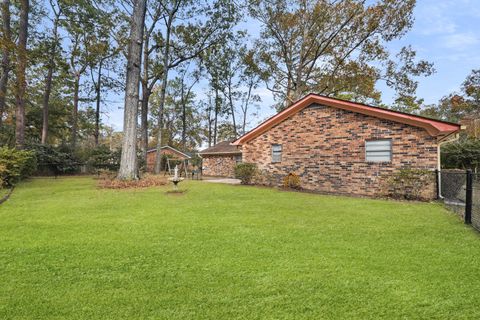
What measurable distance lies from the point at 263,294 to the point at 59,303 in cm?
195

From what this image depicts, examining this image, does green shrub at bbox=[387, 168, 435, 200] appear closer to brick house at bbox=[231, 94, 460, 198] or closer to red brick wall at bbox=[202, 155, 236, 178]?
brick house at bbox=[231, 94, 460, 198]

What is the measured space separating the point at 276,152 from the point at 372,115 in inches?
192

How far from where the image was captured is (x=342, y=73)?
900 inches

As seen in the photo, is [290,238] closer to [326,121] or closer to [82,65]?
[326,121]

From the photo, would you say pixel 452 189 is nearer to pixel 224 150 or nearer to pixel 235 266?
pixel 235 266

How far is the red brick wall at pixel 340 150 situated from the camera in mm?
10023

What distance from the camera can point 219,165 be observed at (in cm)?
2466

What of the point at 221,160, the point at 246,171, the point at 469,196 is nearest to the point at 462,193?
the point at 469,196

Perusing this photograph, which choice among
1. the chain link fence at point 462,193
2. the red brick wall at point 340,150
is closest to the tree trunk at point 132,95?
the red brick wall at point 340,150

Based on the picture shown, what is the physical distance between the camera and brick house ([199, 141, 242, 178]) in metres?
23.0

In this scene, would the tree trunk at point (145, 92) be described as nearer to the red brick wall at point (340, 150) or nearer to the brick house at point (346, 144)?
the brick house at point (346, 144)

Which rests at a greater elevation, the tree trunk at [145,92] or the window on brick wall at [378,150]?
the tree trunk at [145,92]

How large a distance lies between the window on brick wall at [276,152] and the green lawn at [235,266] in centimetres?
752

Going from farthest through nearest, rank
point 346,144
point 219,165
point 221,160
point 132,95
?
point 219,165, point 221,160, point 132,95, point 346,144
